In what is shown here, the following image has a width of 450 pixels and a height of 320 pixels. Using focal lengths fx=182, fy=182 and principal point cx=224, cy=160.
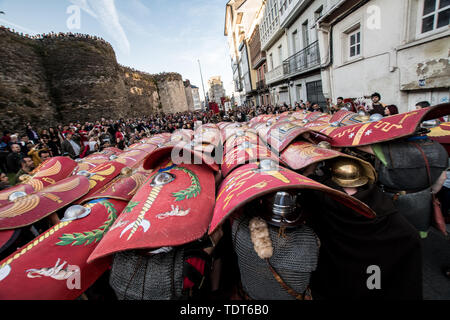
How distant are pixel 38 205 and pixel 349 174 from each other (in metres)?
2.83

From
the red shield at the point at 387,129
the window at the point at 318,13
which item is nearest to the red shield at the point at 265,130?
the red shield at the point at 387,129

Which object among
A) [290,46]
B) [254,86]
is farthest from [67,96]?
[254,86]

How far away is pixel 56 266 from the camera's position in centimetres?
118

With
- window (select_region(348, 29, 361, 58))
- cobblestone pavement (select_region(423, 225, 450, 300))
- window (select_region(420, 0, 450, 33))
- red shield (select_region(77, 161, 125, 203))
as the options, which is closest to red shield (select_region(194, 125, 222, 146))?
red shield (select_region(77, 161, 125, 203))

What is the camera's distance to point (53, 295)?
1086 mm

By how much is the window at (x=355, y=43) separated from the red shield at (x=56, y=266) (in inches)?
386

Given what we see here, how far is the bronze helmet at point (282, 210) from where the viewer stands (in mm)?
1284

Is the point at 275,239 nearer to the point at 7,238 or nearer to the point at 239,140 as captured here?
the point at 239,140

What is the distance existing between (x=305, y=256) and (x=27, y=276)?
67.3 inches

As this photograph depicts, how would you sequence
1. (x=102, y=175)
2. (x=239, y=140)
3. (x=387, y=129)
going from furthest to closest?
(x=239, y=140) < (x=102, y=175) < (x=387, y=129)

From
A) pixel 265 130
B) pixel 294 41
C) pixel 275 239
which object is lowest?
pixel 275 239

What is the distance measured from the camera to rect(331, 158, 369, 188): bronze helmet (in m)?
1.58

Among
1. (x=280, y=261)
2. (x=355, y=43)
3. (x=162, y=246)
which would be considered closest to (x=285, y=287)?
(x=280, y=261)
